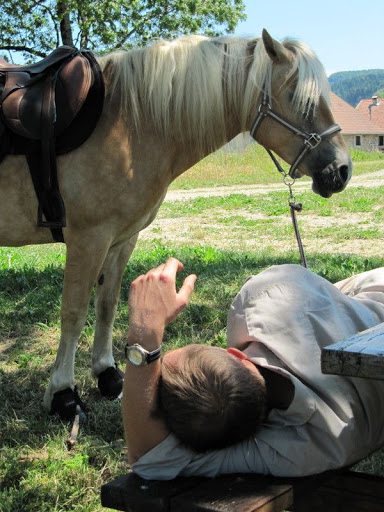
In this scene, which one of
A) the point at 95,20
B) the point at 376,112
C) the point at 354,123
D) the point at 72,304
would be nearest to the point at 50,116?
the point at 72,304

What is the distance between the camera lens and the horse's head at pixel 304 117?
359 centimetres

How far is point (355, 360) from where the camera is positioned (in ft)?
5.34

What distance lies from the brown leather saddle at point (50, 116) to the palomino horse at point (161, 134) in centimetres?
6

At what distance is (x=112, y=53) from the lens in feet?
12.7

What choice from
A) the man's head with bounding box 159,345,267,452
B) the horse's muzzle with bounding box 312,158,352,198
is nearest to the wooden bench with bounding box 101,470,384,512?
the man's head with bounding box 159,345,267,452

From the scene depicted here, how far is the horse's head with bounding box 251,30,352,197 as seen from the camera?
359cm

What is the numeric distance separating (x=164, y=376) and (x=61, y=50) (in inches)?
101

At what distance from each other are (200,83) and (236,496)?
2455 mm

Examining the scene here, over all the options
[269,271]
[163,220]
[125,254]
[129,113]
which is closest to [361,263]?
[125,254]

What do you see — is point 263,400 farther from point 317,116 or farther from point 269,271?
point 317,116

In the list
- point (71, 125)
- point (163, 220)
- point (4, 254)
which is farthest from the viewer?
point (163, 220)

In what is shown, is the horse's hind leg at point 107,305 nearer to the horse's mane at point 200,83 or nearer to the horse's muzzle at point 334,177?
the horse's mane at point 200,83

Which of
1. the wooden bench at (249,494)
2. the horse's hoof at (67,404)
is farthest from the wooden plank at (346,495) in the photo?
the horse's hoof at (67,404)

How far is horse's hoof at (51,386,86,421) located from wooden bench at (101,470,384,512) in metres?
1.78
